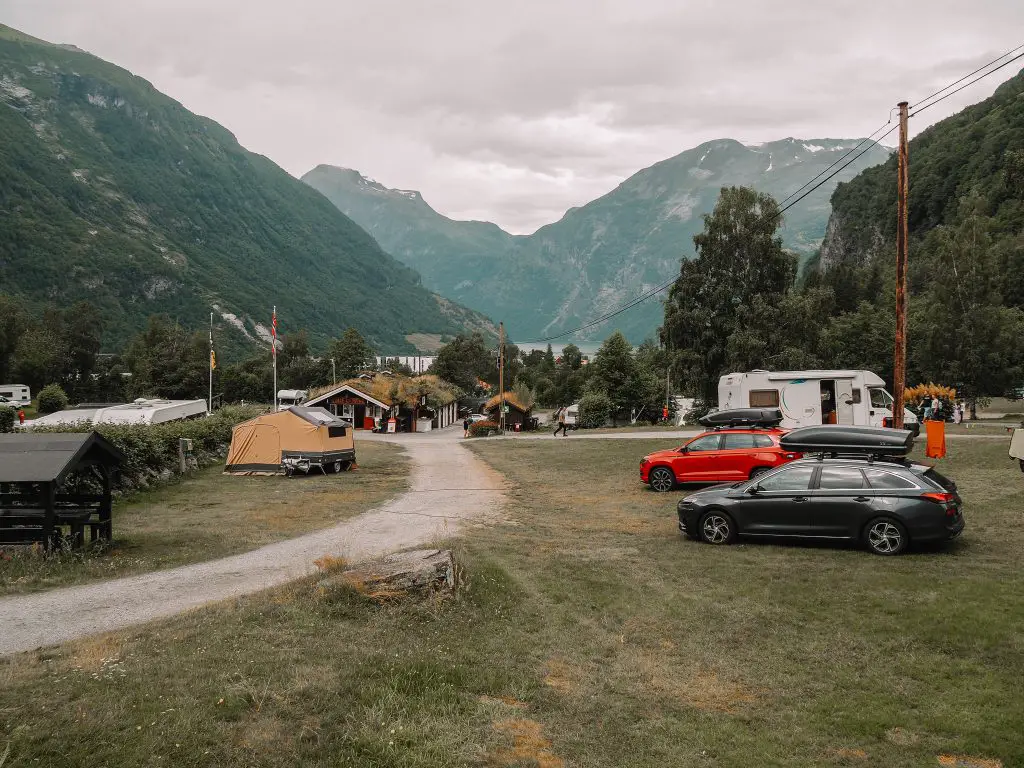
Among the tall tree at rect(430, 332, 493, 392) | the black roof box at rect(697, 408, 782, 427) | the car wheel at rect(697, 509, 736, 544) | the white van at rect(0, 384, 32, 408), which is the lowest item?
the car wheel at rect(697, 509, 736, 544)

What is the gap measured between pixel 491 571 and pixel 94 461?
8.27m

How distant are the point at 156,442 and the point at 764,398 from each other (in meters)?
24.0

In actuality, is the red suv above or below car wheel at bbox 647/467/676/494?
above

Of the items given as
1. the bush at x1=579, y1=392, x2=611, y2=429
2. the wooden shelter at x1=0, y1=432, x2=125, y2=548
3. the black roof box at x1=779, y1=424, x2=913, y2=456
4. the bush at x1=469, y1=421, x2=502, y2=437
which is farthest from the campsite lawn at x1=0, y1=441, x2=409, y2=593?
the bush at x1=579, y1=392, x2=611, y2=429

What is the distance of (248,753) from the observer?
574 centimetres

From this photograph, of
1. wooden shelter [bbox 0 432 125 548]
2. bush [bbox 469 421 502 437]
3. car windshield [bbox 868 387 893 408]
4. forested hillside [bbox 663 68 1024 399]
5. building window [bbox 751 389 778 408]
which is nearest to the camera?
wooden shelter [bbox 0 432 125 548]

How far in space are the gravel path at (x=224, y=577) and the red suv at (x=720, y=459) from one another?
4.63 m

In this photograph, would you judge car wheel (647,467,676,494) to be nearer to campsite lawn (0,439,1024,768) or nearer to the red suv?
the red suv

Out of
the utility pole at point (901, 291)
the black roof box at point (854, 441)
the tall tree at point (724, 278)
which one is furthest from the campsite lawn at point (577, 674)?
the tall tree at point (724, 278)

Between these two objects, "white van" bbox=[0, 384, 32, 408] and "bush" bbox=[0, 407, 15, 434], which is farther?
"white van" bbox=[0, 384, 32, 408]

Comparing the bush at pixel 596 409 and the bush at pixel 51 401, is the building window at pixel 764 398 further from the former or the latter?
the bush at pixel 51 401

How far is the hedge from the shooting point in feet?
72.3

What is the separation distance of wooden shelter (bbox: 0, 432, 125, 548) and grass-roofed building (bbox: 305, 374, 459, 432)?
4433cm

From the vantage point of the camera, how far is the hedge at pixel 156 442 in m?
22.0
